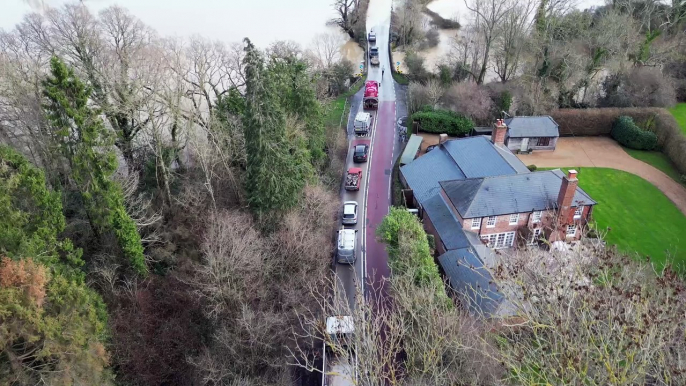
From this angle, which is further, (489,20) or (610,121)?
(489,20)

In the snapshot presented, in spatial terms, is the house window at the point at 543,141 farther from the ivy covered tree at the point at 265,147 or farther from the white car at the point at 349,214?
the ivy covered tree at the point at 265,147

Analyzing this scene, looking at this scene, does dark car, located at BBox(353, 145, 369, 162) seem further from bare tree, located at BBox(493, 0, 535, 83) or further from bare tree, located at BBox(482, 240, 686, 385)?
bare tree, located at BBox(482, 240, 686, 385)

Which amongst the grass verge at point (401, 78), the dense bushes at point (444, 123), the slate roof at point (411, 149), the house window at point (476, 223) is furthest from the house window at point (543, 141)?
the grass verge at point (401, 78)

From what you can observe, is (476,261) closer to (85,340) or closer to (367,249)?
(367,249)

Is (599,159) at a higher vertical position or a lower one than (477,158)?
lower

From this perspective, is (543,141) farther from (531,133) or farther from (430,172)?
(430,172)

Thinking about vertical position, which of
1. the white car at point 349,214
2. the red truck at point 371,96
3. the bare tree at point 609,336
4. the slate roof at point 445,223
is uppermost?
the bare tree at point 609,336

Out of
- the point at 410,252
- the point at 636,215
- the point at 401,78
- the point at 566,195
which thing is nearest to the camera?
the point at 410,252

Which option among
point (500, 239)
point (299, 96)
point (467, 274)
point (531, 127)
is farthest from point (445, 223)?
point (531, 127)

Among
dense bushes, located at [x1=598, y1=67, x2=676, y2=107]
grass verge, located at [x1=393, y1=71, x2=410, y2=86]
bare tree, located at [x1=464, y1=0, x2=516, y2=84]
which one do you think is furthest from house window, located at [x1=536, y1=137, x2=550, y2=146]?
grass verge, located at [x1=393, y1=71, x2=410, y2=86]
